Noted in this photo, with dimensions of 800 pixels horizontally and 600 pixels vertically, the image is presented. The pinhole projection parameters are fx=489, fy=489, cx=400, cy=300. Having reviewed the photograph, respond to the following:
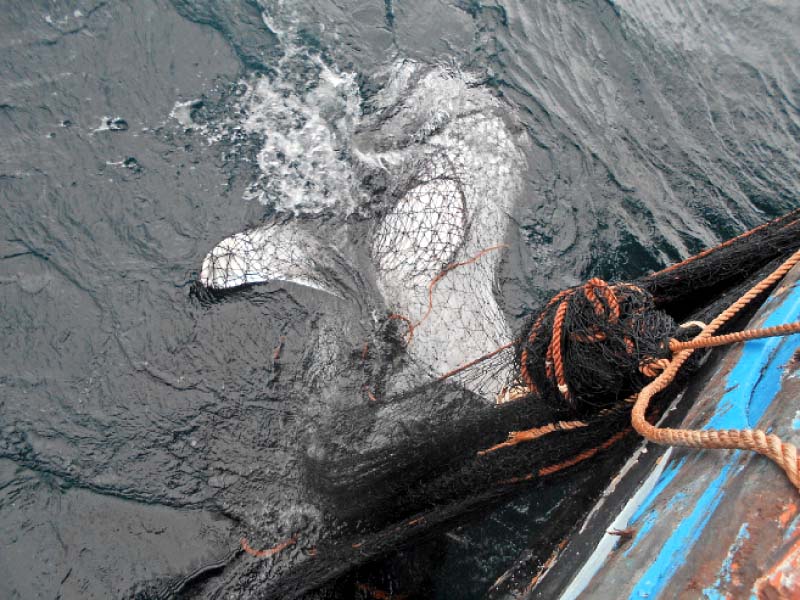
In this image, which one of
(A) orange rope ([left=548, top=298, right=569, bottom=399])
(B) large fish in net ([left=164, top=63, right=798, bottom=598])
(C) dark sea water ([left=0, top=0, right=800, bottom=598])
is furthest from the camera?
(C) dark sea water ([left=0, top=0, right=800, bottom=598])

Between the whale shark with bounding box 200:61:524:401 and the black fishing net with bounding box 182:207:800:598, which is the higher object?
the whale shark with bounding box 200:61:524:401

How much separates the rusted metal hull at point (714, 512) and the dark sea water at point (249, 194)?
172 cm

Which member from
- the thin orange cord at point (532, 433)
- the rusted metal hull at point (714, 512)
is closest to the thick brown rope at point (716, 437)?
the rusted metal hull at point (714, 512)

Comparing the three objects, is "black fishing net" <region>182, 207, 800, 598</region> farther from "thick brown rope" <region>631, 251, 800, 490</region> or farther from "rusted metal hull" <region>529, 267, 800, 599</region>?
"rusted metal hull" <region>529, 267, 800, 599</region>

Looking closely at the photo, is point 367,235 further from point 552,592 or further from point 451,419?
point 552,592

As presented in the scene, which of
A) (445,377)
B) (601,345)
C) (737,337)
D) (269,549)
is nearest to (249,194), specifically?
(445,377)

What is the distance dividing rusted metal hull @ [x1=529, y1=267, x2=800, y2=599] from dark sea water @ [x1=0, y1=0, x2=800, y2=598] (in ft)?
5.63

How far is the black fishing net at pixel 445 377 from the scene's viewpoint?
2.53m

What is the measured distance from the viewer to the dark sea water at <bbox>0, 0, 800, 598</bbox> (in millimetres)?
4121

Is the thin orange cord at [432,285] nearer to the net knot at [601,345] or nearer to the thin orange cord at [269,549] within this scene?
the thin orange cord at [269,549]

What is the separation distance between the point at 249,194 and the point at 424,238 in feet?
6.68

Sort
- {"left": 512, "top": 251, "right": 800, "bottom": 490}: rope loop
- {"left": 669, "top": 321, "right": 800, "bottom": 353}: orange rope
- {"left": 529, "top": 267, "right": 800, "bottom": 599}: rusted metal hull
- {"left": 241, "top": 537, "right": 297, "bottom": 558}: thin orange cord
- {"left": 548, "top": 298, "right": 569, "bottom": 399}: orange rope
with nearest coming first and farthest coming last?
1. {"left": 529, "top": 267, "right": 800, "bottom": 599}: rusted metal hull
2. {"left": 669, "top": 321, "right": 800, "bottom": 353}: orange rope
3. {"left": 512, "top": 251, "right": 800, "bottom": 490}: rope loop
4. {"left": 548, "top": 298, "right": 569, "bottom": 399}: orange rope
5. {"left": 241, "top": 537, "right": 297, "bottom": 558}: thin orange cord

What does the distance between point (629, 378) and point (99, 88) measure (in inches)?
247

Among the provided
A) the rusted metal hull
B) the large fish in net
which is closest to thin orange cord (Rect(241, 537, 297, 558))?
the large fish in net
